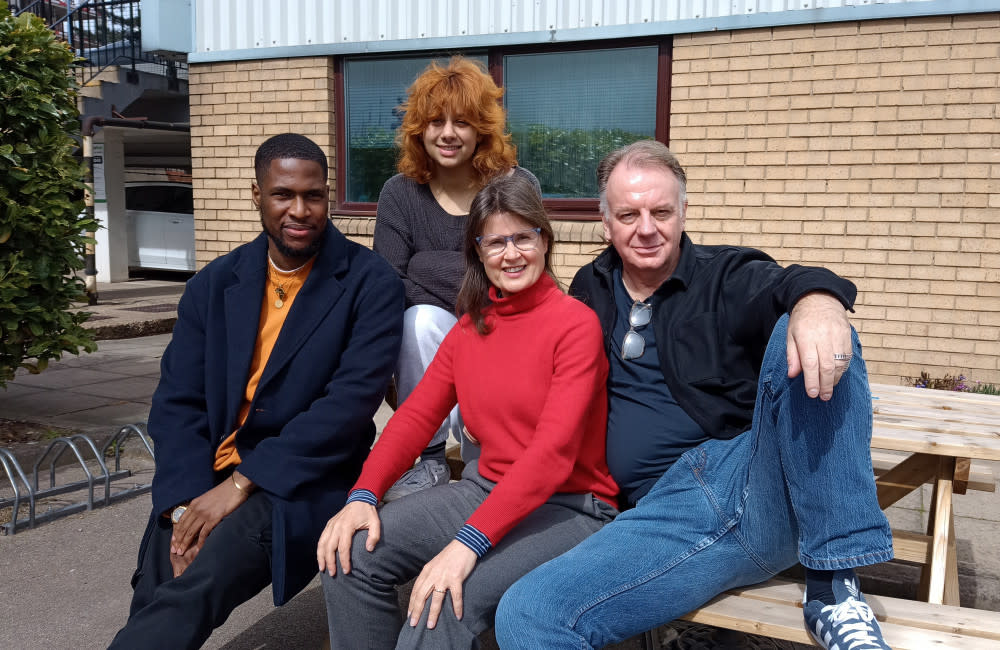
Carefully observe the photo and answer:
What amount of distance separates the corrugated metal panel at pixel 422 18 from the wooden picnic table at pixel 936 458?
12.1 feet

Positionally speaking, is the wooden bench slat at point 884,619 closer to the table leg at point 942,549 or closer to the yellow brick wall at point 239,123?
the table leg at point 942,549

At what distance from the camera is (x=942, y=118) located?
567 centimetres

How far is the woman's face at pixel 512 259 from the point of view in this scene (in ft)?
7.63

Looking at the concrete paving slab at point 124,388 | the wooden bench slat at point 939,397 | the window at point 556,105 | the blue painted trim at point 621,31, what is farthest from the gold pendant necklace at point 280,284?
the blue painted trim at point 621,31

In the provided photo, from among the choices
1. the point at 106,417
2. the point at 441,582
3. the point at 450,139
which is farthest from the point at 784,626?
the point at 106,417

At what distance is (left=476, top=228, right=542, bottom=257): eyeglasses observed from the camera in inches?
92.0

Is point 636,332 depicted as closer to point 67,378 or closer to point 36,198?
point 36,198

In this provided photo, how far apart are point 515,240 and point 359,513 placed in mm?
858

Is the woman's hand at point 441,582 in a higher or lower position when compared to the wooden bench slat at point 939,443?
lower

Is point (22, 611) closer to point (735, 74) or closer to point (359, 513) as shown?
point (359, 513)

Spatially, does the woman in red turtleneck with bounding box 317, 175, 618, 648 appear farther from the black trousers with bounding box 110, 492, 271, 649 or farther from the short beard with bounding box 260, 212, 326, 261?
the short beard with bounding box 260, 212, 326, 261

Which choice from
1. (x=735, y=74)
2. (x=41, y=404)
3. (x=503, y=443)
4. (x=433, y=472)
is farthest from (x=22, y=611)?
(x=735, y=74)

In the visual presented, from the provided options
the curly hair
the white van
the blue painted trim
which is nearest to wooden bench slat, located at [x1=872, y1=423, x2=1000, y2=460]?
the curly hair

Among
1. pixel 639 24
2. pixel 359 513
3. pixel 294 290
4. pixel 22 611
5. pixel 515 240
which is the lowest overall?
pixel 22 611
